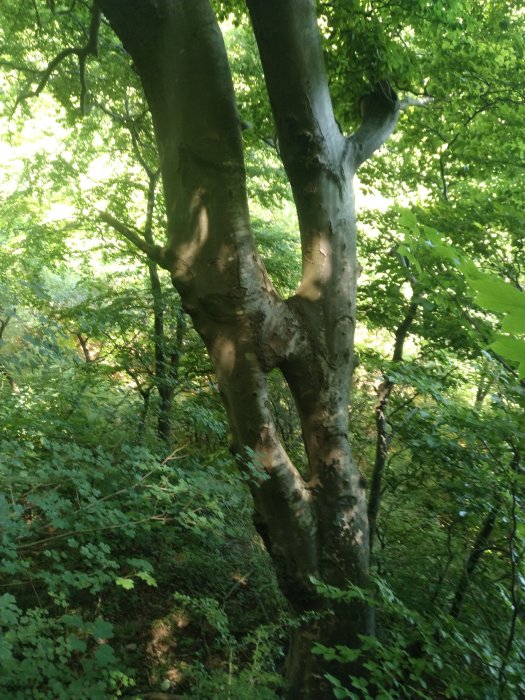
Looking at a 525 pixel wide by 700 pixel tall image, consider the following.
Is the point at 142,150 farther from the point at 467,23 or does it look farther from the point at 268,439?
the point at 268,439

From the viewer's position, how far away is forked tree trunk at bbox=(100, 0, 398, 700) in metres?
2.51

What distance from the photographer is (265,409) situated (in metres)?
2.61

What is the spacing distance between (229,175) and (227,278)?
56cm

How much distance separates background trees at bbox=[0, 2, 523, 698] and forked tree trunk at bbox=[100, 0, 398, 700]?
11 cm

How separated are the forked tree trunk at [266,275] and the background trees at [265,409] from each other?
11 cm

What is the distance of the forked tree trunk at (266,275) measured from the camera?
2.51 meters

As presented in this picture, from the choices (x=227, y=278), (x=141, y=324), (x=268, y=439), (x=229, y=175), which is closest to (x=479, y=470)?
(x=268, y=439)

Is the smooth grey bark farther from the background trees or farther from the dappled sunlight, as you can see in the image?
the dappled sunlight

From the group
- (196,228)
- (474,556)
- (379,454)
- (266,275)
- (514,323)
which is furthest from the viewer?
(379,454)

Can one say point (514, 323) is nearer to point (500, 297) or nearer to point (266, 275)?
point (500, 297)

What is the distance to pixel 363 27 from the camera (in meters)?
3.30

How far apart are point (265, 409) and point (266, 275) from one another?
0.75m

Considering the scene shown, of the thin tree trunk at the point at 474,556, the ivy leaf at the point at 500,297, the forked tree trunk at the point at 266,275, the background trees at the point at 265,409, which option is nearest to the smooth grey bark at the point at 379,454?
the background trees at the point at 265,409

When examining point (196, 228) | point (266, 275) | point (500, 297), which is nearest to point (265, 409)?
point (266, 275)
